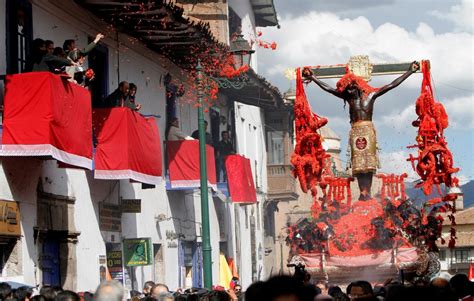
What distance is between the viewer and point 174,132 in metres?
28.9

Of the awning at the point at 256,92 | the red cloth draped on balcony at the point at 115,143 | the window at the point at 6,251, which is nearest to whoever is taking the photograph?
the window at the point at 6,251

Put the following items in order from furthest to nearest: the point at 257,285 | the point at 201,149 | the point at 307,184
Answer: the point at 201,149
the point at 307,184
the point at 257,285

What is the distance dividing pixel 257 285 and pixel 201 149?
53.5 ft

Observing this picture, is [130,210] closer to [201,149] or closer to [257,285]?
[201,149]

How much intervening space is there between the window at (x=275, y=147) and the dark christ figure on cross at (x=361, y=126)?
24721 mm

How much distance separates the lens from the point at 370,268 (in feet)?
64.1

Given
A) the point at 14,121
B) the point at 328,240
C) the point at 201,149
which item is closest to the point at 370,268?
the point at 328,240

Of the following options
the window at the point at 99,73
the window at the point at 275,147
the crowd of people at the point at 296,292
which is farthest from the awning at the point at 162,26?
the window at the point at 275,147

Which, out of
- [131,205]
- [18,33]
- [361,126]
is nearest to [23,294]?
[18,33]

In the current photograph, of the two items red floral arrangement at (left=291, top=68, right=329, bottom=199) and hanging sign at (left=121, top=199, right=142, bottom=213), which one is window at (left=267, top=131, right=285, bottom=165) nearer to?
hanging sign at (left=121, top=199, right=142, bottom=213)

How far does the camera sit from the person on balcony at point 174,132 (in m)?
28.8

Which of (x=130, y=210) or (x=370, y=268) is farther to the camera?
(x=130, y=210)

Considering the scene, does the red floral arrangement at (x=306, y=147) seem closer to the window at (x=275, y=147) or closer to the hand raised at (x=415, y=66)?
the hand raised at (x=415, y=66)

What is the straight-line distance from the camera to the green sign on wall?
79.8ft
